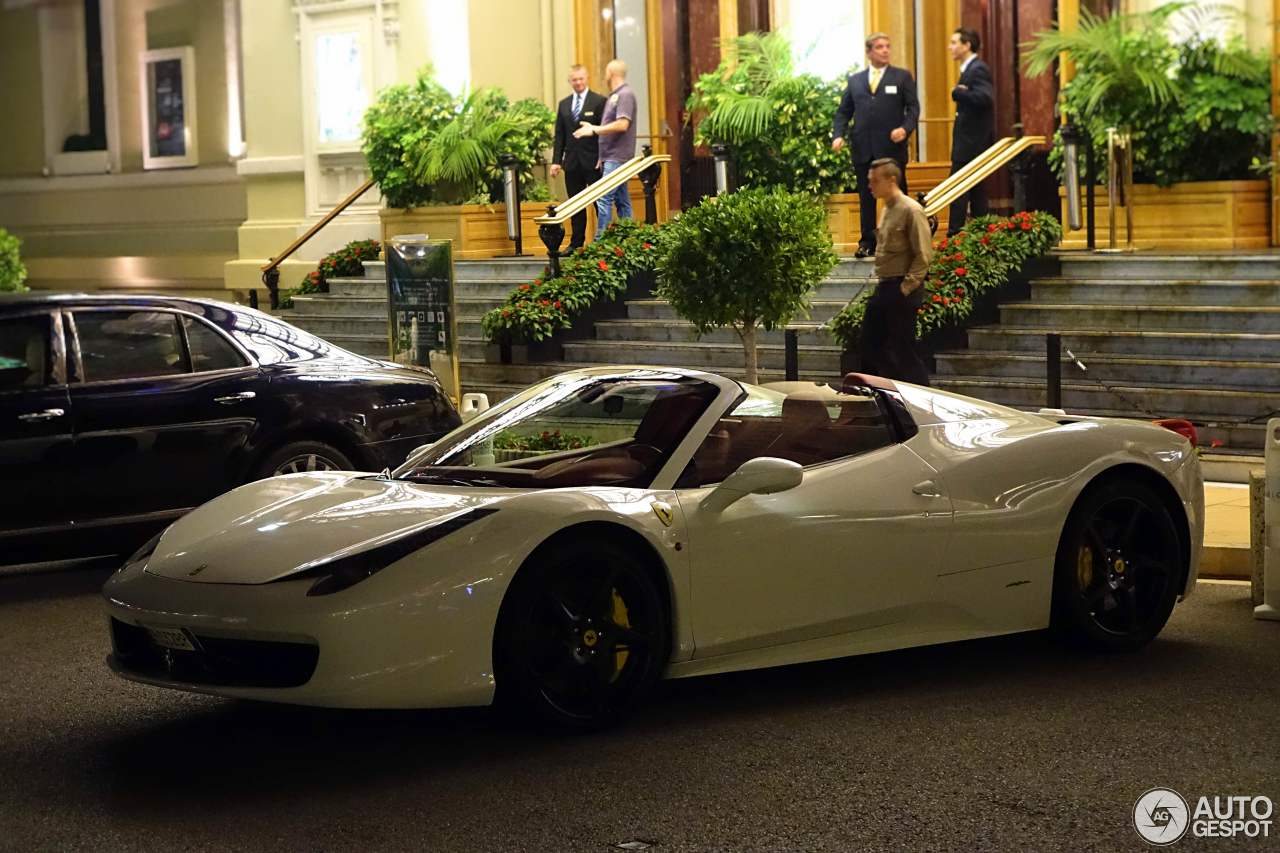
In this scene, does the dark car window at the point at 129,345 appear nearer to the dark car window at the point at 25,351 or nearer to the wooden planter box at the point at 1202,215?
the dark car window at the point at 25,351

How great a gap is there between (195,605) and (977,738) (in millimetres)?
2579

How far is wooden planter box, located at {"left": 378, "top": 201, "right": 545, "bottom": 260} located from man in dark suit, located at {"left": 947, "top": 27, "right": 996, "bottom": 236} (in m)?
5.21

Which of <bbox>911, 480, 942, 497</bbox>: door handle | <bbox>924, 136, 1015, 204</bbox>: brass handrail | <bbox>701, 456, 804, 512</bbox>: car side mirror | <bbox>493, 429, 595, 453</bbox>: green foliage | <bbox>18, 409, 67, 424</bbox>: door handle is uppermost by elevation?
<bbox>924, 136, 1015, 204</bbox>: brass handrail

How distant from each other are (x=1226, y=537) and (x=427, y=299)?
6994 millimetres

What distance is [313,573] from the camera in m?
5.92

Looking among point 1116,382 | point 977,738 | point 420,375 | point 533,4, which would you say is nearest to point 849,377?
point 977,738

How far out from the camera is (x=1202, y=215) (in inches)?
682

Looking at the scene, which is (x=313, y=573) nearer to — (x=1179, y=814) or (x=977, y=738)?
(x=977, y=738)

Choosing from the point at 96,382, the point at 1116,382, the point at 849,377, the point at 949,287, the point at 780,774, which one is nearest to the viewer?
the point at 780,774

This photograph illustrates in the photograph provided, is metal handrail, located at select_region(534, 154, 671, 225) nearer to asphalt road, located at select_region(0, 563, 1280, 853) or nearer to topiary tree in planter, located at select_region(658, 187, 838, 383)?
topiary tree in planter, located at select_region(658, 187, 838, 383)

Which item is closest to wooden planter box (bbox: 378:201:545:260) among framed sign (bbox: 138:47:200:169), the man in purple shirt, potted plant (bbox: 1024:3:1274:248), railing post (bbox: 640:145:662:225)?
the man in purple shirt

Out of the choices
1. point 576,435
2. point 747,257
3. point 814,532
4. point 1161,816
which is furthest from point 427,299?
point 1161,816

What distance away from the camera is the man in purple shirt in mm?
19672

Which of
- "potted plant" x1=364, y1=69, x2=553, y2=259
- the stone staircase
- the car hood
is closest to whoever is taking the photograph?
the car hood
